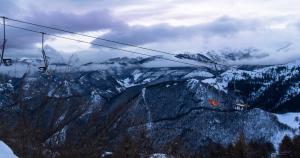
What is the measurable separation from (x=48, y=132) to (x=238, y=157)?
44.9m

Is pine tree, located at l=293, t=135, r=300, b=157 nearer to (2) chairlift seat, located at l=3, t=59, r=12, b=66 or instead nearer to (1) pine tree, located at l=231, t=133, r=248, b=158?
(1) pine tree, located at l=231, t=133, r=248, b=158

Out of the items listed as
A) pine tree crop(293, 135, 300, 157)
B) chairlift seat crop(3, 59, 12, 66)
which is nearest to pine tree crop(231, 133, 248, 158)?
chairlift seat crop(3, 59, 12, 66)

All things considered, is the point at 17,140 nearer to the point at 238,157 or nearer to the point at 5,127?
the point at 5,127

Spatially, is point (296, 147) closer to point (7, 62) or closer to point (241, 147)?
point (241, 147)

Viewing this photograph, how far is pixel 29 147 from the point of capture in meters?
23.2

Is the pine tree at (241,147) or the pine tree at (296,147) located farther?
the pine tree at (296,147)

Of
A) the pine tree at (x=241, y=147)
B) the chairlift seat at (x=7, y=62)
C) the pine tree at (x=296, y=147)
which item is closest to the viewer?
the chairlift seat at (x=7, y=62)

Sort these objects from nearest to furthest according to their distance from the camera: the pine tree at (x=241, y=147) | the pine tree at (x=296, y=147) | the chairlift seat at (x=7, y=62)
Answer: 1. the chairlift seat at (x=7, y=62)
2. the pine tree at (x=241, y=147)
3. the pine tree at (x=296, y=147)

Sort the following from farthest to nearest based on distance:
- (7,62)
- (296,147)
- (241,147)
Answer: (296,147), (241,147), (7,62)

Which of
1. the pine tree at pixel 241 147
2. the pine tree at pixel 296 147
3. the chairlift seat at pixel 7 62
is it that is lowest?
the pine tree at pixel 296 147

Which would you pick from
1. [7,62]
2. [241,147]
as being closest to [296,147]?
[241,147]

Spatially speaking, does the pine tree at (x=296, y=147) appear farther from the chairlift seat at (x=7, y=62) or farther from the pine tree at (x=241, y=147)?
the chairlift seat at (x=7, y=62)

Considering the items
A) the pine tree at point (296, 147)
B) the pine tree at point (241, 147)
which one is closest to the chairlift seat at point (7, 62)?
the pine tree at point (241, 147)

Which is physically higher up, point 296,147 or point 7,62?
point 7,62
